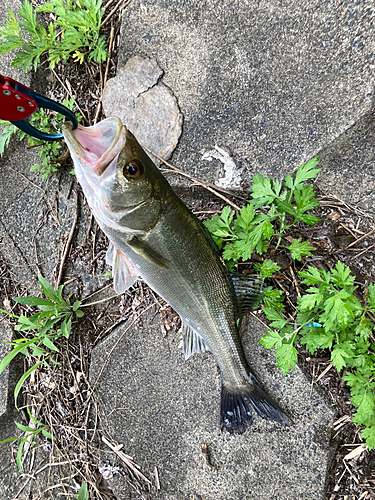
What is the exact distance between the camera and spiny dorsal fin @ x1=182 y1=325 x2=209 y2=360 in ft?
8.80

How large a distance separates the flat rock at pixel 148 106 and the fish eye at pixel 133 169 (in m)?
0.89

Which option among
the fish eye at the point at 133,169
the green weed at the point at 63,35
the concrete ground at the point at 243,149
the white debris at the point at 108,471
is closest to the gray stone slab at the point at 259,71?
the concrete ground at the point at 243,149

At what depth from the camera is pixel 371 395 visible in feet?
7.75

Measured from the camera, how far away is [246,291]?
2580 millimetres

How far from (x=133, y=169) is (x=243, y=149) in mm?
1085

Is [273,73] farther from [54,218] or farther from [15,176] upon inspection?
[15,176]

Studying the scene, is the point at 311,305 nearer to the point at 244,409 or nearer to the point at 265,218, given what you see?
the point at 265,218

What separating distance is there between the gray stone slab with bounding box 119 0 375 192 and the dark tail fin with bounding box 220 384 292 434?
1596 millimetres

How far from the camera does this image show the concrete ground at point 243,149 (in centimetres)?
258

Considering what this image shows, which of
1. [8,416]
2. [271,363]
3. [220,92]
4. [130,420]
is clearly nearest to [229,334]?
[271,363]

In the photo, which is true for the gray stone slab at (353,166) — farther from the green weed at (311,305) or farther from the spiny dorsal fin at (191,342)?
the spiny dorsal fin at (191,342)

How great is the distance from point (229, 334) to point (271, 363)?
18.7 inches

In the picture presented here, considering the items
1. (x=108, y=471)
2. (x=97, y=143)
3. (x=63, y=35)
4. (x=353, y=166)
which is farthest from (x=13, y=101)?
(x=108, y=471)

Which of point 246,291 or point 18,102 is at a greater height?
point 18,102
